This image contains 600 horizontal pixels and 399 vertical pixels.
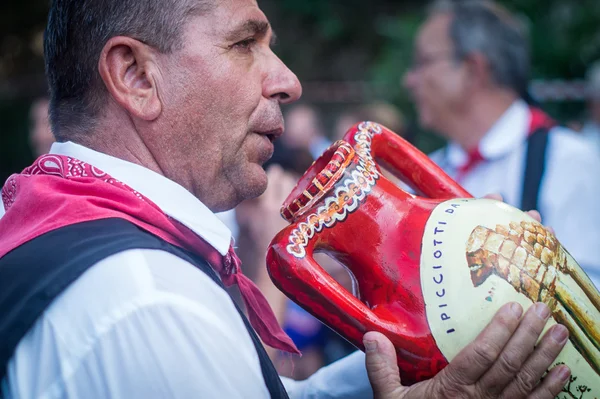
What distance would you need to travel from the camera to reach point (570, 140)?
3.28m

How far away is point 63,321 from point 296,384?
2.97 feet

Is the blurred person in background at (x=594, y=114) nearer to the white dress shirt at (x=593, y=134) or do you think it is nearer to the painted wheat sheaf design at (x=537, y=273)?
the white dress shirt at (x=593, y=134)

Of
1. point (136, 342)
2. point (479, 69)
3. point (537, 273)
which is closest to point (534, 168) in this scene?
point (479, 69)

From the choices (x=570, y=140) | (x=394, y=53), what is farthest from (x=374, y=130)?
(x=394, y=53)

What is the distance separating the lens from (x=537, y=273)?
142cm

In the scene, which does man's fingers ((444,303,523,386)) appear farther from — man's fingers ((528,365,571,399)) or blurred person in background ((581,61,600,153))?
blurred person in background ((581,61,600,153))

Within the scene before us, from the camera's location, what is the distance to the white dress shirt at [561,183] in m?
3.14

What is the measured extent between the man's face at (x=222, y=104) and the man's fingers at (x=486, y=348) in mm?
621

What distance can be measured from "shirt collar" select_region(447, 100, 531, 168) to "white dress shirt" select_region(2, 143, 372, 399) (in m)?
2.39

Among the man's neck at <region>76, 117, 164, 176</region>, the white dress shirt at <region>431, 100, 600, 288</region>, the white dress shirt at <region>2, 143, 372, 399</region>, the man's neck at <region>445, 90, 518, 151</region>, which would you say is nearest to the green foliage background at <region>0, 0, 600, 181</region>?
the man's neck at <region>445, 90, 518, 151</region>

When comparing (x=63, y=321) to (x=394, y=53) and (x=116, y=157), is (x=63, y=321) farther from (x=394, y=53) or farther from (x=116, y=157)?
(x=394, y=53)

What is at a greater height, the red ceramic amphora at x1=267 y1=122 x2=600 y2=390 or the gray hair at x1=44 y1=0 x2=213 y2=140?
the gray hair at x1=44 y1=0 x2=213 y2=140

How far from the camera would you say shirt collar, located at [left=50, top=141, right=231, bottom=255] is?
1.47 metres

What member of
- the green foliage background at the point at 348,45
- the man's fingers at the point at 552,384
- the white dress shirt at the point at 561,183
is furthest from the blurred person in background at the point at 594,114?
the man's fingers at the point at 552,384
